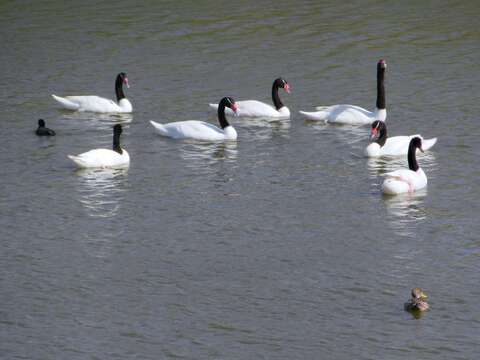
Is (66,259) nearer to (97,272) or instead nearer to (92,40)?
(97,272)

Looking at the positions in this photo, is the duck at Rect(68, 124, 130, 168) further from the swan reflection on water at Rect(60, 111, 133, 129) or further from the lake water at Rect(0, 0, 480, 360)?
the swan reflection on water at Rect(60, 111, 133, 129)

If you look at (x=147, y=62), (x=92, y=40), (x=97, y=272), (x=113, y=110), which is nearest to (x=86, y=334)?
(x=97, y=272)

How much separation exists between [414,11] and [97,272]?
63.9 feet

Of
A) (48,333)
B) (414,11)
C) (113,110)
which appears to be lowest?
(48,333)

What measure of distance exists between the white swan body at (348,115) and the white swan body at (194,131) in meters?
1.81

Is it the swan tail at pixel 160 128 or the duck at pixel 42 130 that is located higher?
the swan tail at pixel 160 128

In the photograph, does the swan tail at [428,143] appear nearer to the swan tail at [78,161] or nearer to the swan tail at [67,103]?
the swan tail at [78,161]

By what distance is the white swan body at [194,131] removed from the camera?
21.0 m

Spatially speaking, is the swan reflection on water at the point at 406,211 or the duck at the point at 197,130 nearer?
the swan reflection on water at the point at 406,211

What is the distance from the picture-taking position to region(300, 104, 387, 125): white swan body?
866 inches

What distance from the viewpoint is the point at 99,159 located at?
1897 cm

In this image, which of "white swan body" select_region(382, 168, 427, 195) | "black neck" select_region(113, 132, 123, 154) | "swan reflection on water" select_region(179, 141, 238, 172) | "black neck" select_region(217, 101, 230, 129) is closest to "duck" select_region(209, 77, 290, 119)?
"black neck" select_region(217, 101, 230, 129)

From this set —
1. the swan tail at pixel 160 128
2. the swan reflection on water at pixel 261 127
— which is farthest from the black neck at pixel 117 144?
the swan reflection on water at pixel 261 127

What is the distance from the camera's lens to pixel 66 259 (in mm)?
14453
